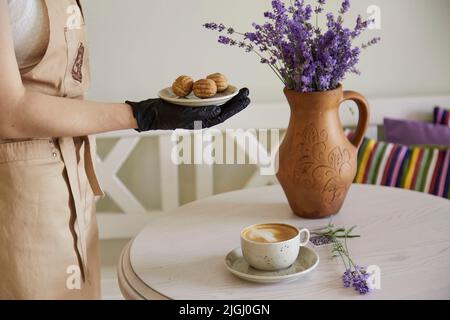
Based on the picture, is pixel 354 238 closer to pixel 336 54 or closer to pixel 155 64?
pixel 336 54

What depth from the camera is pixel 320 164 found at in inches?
56.4

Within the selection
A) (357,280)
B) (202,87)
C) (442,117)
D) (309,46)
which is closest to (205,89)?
(202,87)

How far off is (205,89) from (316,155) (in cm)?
27

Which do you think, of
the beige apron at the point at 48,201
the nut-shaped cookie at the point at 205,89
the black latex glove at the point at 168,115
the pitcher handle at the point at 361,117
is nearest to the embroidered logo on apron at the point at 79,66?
the beige apron at the point at 48,201

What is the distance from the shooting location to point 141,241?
1406 mm

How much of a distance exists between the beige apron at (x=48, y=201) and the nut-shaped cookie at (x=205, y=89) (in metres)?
0.26

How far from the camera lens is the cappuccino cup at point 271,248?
3.89ft

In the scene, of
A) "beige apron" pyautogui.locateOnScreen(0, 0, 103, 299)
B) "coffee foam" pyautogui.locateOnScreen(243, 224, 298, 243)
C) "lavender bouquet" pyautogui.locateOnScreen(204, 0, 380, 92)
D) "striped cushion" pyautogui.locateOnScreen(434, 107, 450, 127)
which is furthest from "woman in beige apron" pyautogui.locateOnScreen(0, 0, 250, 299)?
"striped cushion" pyautogui.locateOnScreen(434, 107, 450, 127)

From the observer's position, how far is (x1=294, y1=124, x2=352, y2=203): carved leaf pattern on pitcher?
4.69ft

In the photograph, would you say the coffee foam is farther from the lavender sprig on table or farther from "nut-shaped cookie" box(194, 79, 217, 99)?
"nut-shaped cookie" box(194, 79, 217, 99)

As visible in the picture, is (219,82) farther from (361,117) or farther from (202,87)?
(361,117)

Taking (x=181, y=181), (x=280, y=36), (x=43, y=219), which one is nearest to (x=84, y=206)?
(x=43, y=219)
